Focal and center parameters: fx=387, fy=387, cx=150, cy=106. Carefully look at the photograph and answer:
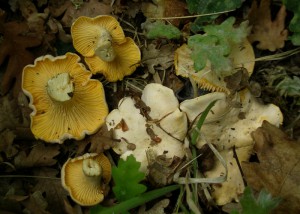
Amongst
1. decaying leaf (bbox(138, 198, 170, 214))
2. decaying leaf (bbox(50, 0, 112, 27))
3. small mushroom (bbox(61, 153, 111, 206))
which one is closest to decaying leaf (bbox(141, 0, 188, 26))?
decaying leaf (bbox(50, 0, 112, 27))

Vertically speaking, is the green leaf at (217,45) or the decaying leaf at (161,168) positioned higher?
the green leaf at (217,45)

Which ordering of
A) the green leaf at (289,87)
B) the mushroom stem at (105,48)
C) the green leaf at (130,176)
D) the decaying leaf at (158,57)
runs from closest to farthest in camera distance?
the green leaf at (130,176) < the mushroom stem at (105,48) < the green leaf at (289,87) < the decaying leaf at (158,57)

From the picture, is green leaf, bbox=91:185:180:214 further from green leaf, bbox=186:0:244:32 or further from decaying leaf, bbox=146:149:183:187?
green leaf, bbox=186:0:244:32

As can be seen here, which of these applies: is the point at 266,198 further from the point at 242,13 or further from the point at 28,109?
the point at 28,109

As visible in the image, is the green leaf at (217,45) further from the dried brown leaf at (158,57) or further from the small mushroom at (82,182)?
the small mushroom at (82,182)

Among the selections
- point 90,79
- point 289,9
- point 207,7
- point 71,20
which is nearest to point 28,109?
point 90,79

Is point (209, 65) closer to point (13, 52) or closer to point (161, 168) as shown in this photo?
point (161, 168)

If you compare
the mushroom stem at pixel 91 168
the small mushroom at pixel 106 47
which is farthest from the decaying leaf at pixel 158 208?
the small mushroom at pixel 106 47

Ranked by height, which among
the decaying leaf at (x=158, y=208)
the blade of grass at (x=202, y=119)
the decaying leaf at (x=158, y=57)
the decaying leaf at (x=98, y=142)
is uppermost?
the decaying leaf at (x=158, y=57)
